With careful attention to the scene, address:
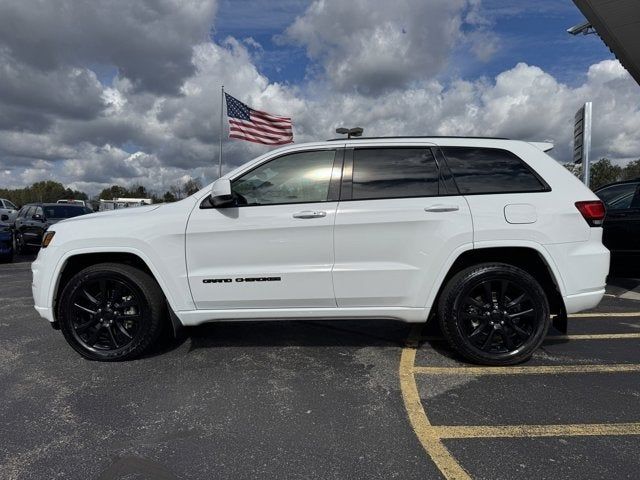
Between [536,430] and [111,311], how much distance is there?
3421 millimetres

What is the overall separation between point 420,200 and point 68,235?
118 inches

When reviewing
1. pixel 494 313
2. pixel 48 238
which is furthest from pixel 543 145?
pixel 48 238

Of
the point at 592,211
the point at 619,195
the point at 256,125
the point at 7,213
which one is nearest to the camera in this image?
the point at 592,211

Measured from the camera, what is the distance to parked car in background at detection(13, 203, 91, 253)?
14039mm

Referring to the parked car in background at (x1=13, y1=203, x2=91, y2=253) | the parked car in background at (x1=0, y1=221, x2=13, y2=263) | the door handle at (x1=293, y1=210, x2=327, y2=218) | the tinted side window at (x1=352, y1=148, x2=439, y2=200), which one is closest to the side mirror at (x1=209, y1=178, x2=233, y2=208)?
the door handle at (x1=293, y1=210, x2=327, y2=218)

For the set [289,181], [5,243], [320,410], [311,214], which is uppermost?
[289,181]

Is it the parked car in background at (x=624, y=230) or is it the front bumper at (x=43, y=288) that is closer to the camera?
the front bumper at (x=43, y=288)

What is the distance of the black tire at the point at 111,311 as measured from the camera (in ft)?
13.5


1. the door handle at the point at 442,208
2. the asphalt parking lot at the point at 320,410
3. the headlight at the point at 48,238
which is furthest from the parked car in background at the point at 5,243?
the door handle at the point at 442,208

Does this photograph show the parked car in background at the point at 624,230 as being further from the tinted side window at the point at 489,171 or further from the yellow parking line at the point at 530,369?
the tinted side window at the point at 489,171

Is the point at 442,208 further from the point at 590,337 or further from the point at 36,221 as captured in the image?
the point at 36,221

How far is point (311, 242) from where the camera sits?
3.90m

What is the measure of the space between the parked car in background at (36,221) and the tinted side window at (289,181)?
11967 mm

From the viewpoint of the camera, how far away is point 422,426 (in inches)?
121
